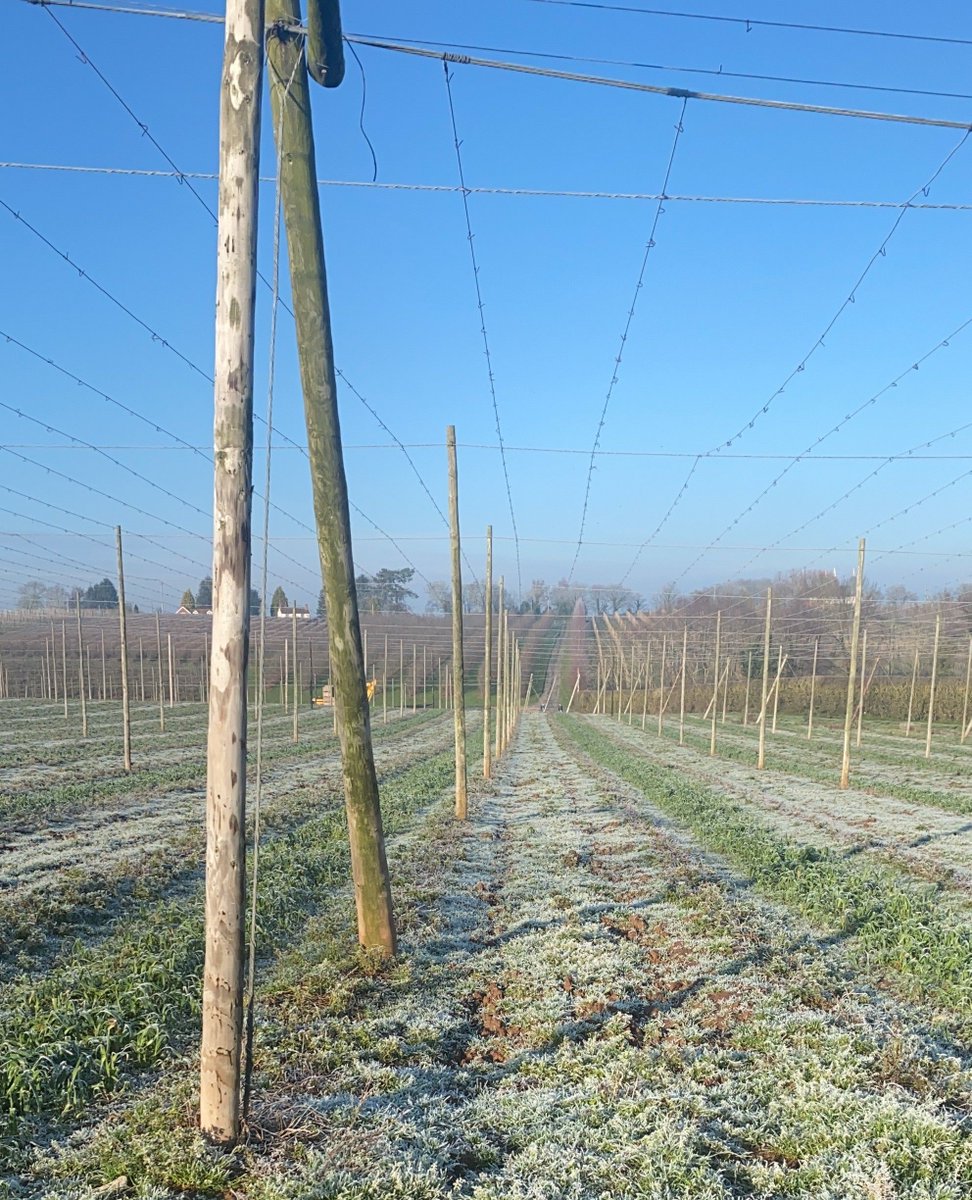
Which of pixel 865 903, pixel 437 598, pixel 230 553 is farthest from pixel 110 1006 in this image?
pixel 437 598

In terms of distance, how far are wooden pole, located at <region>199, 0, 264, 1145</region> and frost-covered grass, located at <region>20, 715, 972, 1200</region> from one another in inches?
21.0

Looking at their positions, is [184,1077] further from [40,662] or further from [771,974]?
[40,662]

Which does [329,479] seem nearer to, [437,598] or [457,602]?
[457,602]

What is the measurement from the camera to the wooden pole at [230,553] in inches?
153

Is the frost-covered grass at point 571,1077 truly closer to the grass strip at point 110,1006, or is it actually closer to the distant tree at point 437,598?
the grass strip at point 110,1006

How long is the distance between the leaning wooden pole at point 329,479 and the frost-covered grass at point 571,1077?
2.53 feet

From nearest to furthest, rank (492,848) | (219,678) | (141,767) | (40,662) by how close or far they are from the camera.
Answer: (219,678) < (492,848) < (141,767) < (40,662)

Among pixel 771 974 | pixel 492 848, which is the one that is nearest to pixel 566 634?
pixel 492 848

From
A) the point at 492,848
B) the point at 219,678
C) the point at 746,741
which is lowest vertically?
the point at 746,741

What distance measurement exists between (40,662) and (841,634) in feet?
170

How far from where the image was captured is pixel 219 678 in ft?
12.8

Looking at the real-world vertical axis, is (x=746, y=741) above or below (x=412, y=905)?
below

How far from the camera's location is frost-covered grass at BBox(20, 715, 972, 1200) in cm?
375

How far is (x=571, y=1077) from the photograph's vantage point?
476cm
